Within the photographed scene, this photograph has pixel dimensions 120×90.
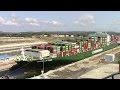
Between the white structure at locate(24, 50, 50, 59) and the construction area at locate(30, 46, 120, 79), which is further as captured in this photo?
the construction area at locate(30, 46, 120, 79)

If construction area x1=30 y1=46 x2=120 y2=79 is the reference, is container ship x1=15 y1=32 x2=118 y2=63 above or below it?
above

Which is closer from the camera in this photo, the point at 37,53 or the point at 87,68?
the point at 37,53

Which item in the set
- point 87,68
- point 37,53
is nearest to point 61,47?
point 37,53

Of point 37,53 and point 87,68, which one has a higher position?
point 37,53

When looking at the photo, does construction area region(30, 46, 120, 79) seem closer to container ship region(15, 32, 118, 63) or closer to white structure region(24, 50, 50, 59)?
container ship region(15, 32, 118, 63)

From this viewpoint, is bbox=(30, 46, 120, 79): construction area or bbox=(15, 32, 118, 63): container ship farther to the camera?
bbox=(30, 46, 120, 79): construction area

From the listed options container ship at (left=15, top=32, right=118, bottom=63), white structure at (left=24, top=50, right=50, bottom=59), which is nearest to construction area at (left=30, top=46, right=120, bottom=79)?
container ship at (left=15, top=32, right=118, bottom=63)

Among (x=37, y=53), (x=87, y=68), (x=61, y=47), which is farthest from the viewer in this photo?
(x=87, y=68)

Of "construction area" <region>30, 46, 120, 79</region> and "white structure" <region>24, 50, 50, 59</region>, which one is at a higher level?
"white structure" <region>24, 50, 50, 59</region>

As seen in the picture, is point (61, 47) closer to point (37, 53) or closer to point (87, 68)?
point (37, 53)

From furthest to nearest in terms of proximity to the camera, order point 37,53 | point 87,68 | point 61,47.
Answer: point 87,68 < point 61,47 < point 37,53

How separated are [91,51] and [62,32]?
9.76ft
